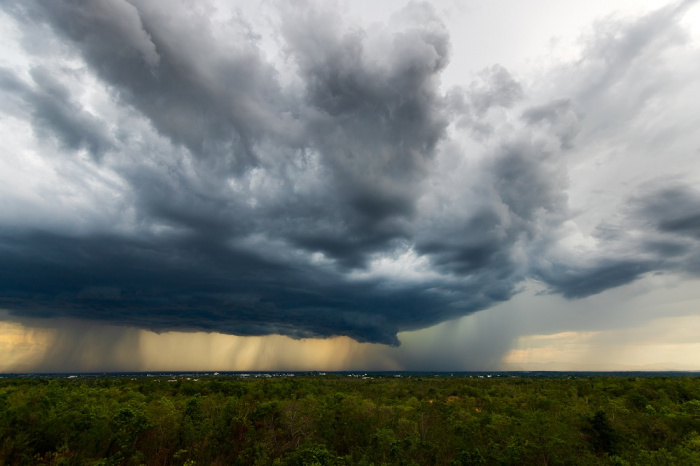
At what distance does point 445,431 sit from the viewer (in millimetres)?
35875

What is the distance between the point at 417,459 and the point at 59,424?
28460 mm

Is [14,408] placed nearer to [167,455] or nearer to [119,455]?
[119,455]

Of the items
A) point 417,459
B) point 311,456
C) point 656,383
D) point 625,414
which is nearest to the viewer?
point 311,456

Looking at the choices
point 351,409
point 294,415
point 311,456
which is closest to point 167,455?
point 294,415

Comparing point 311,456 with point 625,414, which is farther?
point 625,414

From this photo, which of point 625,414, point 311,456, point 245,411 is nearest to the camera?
point 311,456

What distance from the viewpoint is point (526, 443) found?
2917cm

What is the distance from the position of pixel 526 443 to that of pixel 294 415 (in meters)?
20.8

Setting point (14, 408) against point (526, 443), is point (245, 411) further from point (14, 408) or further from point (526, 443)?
point (526, 443)

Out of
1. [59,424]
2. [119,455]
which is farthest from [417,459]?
[59,424]

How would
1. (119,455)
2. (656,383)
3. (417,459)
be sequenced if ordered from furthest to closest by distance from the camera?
(656,383) < (417,459) < (119,455)

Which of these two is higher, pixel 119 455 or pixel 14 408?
pixel 14 408

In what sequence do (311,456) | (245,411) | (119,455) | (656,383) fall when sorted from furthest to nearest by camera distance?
(656,383) → (245,411) → (119,455) → (311,456)

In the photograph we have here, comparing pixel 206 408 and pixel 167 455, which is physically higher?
pixel 206 408
